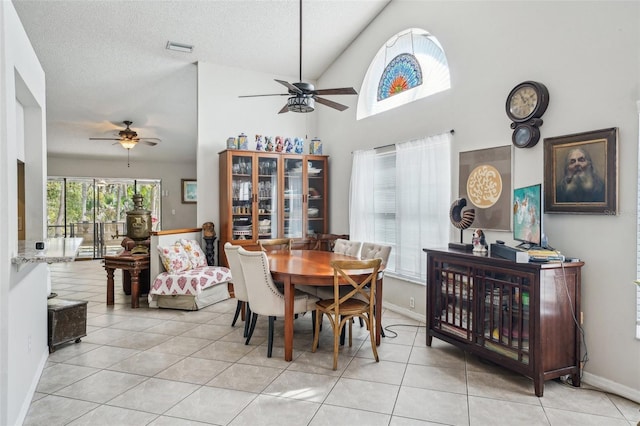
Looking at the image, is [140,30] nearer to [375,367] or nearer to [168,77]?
[168,77]

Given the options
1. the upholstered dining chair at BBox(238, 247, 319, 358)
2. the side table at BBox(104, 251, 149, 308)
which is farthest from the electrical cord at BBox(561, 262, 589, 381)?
the side table at BBox(104, 251, 149, 308)

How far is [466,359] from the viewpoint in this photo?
308 centimetres

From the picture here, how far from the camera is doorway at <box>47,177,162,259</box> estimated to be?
29.1ft

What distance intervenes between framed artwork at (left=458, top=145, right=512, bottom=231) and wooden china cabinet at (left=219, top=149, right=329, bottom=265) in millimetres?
2588

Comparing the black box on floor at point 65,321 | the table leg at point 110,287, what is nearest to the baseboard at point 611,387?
the black box on floor at point 65,321

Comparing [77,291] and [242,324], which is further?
[77,291]

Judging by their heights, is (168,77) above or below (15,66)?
above

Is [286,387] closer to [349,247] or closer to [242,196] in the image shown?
[349,247]

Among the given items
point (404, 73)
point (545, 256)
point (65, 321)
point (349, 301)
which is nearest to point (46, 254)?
point (65, 321)

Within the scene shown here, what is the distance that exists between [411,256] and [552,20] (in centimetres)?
247

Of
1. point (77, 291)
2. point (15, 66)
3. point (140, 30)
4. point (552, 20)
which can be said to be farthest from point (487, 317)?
point (77, 291)

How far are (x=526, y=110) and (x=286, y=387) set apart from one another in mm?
2704

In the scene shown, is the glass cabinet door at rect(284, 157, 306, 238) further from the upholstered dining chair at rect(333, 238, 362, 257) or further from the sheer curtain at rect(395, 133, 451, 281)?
the sheer curtain at rect(395, 133, 451, 281)

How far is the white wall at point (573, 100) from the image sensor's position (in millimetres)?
2393
